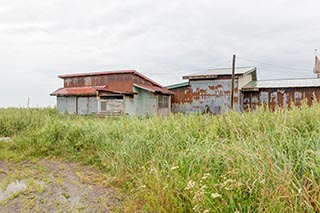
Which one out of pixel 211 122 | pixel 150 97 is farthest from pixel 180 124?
pixel 150 97

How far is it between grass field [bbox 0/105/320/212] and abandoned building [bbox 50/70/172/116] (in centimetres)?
861

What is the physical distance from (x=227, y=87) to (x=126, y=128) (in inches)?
445

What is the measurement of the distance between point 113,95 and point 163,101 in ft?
10.5

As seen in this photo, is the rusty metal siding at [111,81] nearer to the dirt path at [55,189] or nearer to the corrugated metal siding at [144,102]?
the corrugated metal siding at [144,102]

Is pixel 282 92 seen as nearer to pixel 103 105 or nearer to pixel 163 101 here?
pixel 163 101

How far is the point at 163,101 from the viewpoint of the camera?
49.6 ft

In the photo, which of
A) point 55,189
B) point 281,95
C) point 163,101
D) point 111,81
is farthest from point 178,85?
point 55,189

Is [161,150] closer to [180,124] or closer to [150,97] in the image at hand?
[180,124]

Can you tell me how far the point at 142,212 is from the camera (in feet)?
7.62

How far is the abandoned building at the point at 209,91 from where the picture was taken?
14383mm

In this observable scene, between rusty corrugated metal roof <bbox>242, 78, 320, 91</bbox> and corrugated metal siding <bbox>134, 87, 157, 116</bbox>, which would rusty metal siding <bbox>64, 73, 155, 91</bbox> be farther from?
rusty corrugated metal roof <bbox>242, 78, 320, 91</bbox>

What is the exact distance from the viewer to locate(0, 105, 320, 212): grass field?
1.82 m

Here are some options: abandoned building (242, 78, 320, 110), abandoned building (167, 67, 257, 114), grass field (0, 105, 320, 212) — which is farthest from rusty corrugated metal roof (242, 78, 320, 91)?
grass field (0, 105, 320, 212)

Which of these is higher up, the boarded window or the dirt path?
the boarded window
